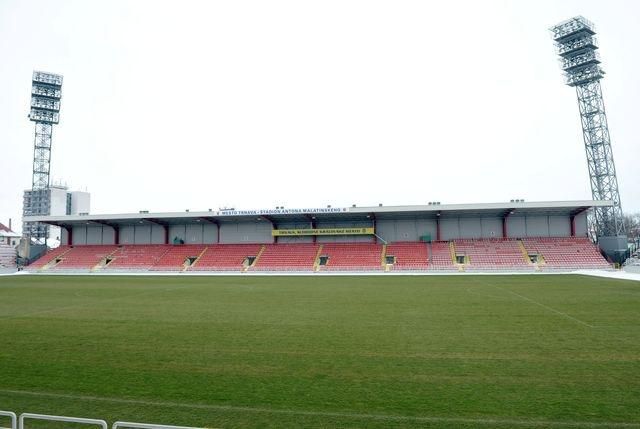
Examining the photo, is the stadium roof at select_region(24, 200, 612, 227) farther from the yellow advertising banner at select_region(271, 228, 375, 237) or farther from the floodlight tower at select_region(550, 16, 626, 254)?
the floodlight tower at select_region(550, 16, 626, 254)

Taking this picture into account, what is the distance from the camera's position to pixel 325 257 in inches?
1745

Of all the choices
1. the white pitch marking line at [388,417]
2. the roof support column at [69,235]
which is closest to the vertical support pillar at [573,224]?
the white pitch marking line at [388,417]

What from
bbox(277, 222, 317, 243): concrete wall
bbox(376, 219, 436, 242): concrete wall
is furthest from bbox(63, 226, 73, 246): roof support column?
bbox(376, 219, 436, 242): concrete wall

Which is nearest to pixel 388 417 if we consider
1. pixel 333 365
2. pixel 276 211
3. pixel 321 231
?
pixel 333 365

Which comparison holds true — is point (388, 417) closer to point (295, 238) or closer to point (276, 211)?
point (276, 211)

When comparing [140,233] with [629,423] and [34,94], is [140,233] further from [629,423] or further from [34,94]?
[629,423]

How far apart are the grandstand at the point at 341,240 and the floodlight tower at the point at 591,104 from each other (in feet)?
47.3

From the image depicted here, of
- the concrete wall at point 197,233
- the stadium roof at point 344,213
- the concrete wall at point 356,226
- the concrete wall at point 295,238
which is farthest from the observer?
the concrete wall at point 197,233

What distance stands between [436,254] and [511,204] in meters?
9.36

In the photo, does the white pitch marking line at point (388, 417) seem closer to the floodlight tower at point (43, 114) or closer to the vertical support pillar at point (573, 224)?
the vertical support pillar at point (573, 224)

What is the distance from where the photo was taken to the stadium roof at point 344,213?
39.7 meters

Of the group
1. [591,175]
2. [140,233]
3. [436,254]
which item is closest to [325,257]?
[436,254]

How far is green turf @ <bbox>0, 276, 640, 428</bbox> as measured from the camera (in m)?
5.66

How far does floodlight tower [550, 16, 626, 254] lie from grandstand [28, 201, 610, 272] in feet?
47.3
